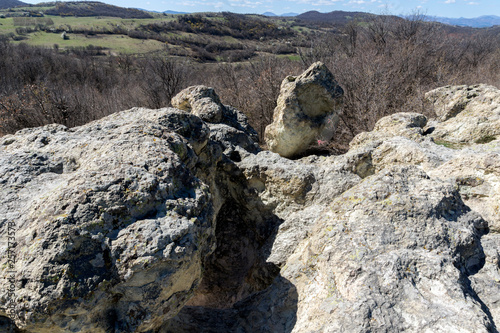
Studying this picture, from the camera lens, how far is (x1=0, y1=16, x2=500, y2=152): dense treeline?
43.8ft

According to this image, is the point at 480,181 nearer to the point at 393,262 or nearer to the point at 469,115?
the point at 393,262

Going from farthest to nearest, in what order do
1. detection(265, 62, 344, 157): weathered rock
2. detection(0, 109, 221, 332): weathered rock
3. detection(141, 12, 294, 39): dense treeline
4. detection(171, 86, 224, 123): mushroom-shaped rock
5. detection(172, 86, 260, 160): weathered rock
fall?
detection(141, 12, 294, 39): dense treeline, detection(265, 62, 344, 157): weathered rock, detection(171, 86, 224, 123): mushroom-shaped rock, detection(172, 86, 260, 160): weathered rock, detection(0, 109, 221, 332): weathered rock

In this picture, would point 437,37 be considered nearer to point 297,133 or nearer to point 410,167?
point 297,133

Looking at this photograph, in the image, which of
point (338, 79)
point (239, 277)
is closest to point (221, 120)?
point (239, 277)

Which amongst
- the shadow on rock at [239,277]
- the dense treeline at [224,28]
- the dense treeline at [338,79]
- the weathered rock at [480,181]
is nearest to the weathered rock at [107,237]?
the shadow on rock at [239,277]

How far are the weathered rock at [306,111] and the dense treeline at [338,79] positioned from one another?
948 mm

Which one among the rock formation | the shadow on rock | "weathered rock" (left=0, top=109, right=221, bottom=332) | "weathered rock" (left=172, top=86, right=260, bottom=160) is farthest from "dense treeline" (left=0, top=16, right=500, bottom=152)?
"weathered rock" (left=0, top=109, right=221, bottom=332)

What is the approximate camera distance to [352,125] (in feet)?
40.1

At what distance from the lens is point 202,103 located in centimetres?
834

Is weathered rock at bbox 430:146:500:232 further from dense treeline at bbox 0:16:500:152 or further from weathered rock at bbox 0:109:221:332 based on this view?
dense treeline at bbox 0:16:500:152

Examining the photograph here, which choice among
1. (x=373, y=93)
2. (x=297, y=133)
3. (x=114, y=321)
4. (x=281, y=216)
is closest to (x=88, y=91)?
(x=297, y=133)

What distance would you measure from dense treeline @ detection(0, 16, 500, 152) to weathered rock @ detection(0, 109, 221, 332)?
28.0ft

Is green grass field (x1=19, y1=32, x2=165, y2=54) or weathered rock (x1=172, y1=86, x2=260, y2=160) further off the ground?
green grass field (x1=19, y1=32, x2=165, y2=54)

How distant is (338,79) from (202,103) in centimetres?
1016
